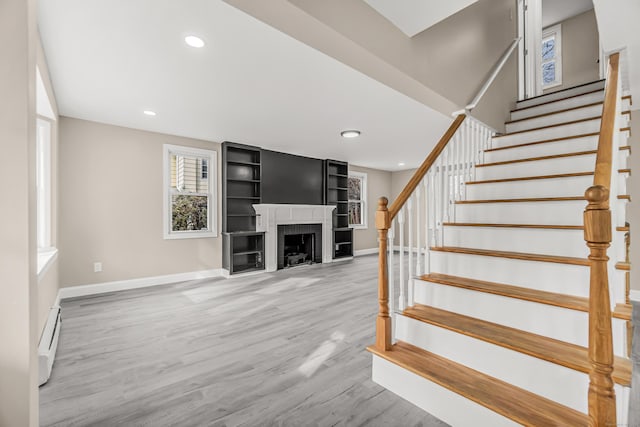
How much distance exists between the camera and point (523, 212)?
2.41 meters

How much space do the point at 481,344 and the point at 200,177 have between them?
489 centimetres

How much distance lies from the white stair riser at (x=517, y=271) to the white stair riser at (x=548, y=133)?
1871 mm

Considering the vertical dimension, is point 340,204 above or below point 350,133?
below

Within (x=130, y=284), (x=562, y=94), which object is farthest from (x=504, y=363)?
(x=130, y=284)

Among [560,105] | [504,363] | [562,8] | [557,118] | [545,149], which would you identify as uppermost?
[562,8]

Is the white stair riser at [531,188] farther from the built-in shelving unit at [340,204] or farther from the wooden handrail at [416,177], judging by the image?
the built-in shelving unit at [340,204]

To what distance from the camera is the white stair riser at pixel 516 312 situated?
1.56 meters

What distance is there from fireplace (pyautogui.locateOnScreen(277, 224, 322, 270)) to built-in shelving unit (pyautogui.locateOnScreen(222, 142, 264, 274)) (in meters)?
0.47

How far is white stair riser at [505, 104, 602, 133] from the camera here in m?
3.00

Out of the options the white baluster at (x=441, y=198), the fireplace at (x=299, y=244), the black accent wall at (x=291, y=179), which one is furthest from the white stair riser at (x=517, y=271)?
the black accent wall at (x=291, y=179)

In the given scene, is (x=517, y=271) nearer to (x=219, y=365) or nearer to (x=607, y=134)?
(x=607, y=134)

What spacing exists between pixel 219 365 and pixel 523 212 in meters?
2.73

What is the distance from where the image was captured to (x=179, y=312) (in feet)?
11.0

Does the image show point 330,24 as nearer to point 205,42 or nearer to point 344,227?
point 205,42
